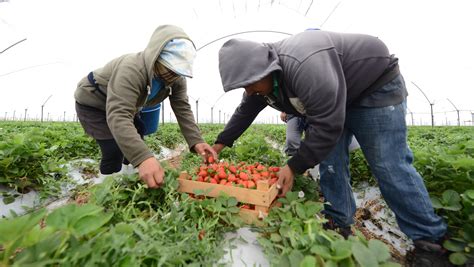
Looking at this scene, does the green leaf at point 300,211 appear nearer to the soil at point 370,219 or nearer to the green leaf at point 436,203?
the green leaf at point 436,203

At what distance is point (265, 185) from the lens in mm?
1738

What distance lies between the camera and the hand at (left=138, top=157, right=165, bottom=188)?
173cm

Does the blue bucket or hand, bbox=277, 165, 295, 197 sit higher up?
the blue bucket

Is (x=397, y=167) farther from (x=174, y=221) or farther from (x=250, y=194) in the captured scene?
(x=174, y=221)

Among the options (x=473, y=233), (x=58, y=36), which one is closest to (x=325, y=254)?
(x=473, y=233)

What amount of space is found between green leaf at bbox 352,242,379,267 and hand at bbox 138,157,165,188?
1.19 m

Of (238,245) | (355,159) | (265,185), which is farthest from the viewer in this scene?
(355,159)

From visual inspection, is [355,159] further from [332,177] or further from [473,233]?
[473,233]

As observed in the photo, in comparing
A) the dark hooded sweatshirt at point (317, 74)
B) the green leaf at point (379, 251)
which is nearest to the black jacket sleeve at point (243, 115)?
the dark hooded sweatshirt at point (317, 74)

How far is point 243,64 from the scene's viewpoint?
1.62m

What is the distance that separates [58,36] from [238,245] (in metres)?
15.5

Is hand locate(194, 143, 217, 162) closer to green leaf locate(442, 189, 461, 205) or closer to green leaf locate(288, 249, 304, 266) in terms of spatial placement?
green leaf locate(288, 249, 304, 266)

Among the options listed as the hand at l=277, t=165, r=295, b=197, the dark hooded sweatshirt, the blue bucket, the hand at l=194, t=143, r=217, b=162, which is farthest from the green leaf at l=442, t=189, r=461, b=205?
the blue bucket

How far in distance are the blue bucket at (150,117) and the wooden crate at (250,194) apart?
1.53 meters
